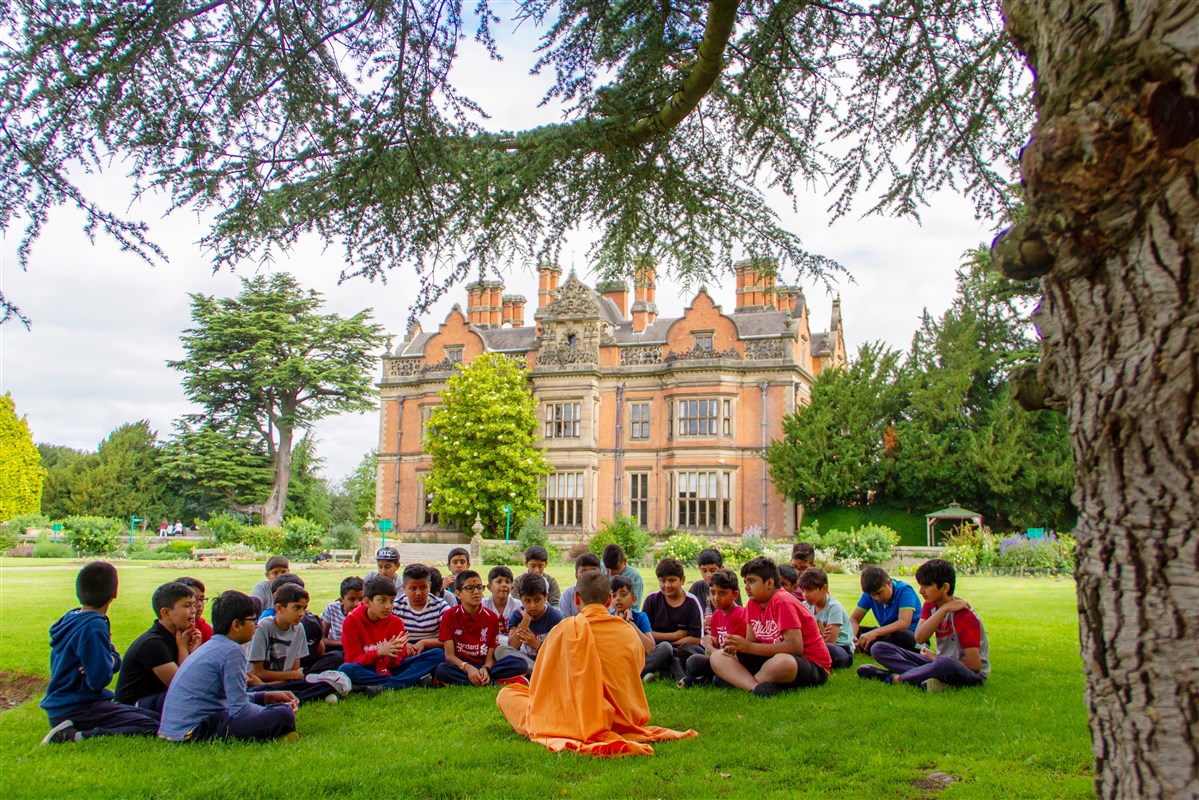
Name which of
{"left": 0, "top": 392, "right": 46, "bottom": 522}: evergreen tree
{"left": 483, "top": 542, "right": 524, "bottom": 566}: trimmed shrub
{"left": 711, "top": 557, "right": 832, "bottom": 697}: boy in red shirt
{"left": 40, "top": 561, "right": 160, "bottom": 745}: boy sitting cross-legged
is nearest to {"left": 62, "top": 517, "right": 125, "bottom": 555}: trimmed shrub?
{"left": 483, "top": 542, "right": 524, "bottom": 566}: trimmed shrub

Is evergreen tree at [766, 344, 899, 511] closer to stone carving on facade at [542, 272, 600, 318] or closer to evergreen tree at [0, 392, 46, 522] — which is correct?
stone carving on facade at [542, 272, 600, 318]

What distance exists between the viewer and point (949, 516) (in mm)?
27875

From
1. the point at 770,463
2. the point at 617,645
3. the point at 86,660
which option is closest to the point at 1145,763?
the point at 617,645

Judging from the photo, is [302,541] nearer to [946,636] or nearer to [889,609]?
[889,609]

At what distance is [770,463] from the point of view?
31094 mm

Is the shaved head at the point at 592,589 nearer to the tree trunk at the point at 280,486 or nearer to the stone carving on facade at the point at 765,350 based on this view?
the stone carving on facade at the point at 765,350

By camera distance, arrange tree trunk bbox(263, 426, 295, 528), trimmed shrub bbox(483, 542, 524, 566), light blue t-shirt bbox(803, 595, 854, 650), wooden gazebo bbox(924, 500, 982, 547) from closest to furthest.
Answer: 1. light blue t-shirt bbox(803, 595, 854, 650)
2. wooden gazebo bbox(924, 500, 982, 547)
3. trimmed shrub bbox(483, 542, 524, 566)
4. tree trunk bbox(263, 426, 295, 528)

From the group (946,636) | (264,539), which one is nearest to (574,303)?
(264,539)

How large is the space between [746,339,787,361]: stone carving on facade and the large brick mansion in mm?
37

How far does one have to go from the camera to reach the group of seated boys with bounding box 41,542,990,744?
17.6 feet

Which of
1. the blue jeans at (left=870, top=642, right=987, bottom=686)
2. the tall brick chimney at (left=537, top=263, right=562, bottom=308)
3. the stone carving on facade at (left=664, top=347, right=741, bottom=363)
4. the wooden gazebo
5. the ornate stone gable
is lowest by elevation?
the blue jeans at (left=870, top=642, right=987, bottom=686)

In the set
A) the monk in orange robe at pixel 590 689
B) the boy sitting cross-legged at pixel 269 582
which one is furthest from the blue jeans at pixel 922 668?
the boy sitting cross-legged at pixel 269 582

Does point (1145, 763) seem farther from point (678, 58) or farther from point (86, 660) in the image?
point (86, 660)

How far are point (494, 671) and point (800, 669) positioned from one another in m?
2.57
